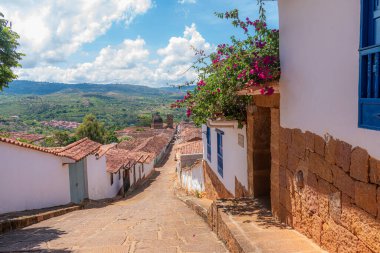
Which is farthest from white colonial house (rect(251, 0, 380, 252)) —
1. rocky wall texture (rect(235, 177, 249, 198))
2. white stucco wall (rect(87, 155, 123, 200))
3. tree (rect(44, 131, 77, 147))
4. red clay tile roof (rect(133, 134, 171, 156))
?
tree (rect(44, 131, 77, 147))

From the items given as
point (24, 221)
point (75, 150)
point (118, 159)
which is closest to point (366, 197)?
point (24, 221)

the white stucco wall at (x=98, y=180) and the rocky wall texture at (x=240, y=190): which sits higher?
the rocky wall texture at (x=240, y=190)

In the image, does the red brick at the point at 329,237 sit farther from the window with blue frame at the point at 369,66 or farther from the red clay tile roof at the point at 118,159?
the red clay tile roof at the point at 118,159

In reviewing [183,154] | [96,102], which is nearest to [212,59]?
[183,154]

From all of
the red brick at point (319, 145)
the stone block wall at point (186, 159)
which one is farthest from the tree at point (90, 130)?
the red brick at point (319, 145)

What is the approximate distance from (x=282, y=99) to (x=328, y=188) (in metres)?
1.57

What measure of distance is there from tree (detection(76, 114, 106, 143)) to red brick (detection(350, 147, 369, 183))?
42866 millimetres

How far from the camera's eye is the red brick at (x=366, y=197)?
248 cm

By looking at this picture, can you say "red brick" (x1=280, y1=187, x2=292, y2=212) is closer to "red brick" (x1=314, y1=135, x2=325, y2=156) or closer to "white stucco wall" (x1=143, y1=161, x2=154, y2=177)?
"red brick" (x1=314, y1=135, x2=325, y2=156)

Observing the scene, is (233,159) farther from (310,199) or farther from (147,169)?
(147,169)

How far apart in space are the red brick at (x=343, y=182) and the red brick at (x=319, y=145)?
0.91 ft

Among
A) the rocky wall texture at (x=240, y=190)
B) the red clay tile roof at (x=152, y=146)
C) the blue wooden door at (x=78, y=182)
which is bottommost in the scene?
the red clay tile roof at (x=152, y=146)

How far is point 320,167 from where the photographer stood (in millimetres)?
3357

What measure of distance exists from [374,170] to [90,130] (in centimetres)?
4332
